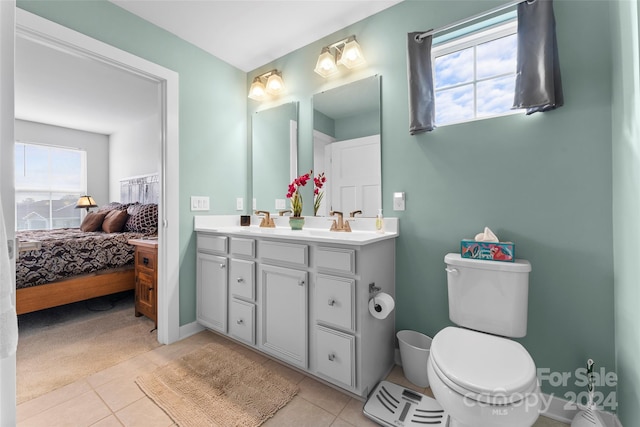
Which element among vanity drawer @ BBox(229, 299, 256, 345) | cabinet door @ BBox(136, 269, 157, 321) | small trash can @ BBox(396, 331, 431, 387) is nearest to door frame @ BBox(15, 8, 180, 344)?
cabinet door @ BBox(136, 269, 157, 321)

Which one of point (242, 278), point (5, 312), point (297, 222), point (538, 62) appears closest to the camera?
point (5, 312)

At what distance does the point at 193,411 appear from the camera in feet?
4.49

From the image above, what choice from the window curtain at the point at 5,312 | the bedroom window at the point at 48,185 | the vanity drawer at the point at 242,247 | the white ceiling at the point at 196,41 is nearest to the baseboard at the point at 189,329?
the vanity drawer at the point at 242,247

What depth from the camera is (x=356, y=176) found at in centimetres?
197

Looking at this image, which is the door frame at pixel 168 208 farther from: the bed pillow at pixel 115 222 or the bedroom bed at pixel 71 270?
the bed pillow at pixel 115 222

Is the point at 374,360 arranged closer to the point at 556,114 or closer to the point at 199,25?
the point at 556,114

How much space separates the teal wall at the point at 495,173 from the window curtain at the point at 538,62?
8cm

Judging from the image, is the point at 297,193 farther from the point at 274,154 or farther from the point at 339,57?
the point at 339,57

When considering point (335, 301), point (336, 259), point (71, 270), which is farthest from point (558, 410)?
point (71, 270)

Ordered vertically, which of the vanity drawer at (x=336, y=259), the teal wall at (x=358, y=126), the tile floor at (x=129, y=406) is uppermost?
the teal wall at (x=358, y=126)

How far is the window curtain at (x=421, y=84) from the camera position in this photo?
1645mm

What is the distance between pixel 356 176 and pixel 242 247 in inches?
38.0

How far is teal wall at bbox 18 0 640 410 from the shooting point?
1.25 meters

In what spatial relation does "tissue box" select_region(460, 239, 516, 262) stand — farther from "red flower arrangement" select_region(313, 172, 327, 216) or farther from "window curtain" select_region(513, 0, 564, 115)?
"red flower arrangement" select_region(313, 172, 327, 216)
